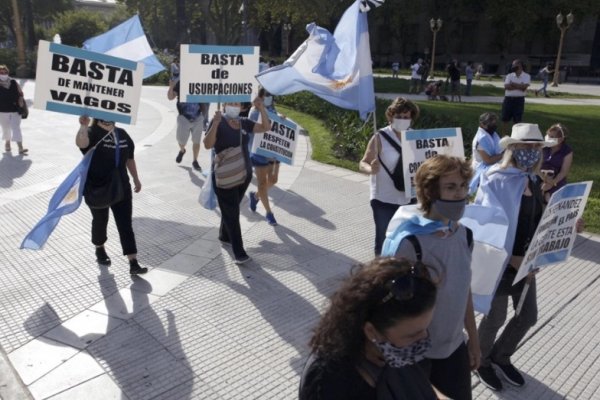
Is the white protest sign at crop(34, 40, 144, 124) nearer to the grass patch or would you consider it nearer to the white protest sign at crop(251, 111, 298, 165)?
the white protest sign at crop(251, 111, 298, 165)

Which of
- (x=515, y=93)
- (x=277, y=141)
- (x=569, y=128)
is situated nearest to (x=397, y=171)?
(x=277, y=141)

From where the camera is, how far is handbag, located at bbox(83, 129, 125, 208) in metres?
5.29

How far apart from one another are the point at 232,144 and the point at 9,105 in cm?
748

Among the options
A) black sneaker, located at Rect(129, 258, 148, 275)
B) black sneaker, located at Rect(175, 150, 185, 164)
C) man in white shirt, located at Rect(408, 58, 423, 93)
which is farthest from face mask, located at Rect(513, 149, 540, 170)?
man in white shirt, located at Rect(408, 58, 423, 93)

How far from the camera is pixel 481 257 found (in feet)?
10.9

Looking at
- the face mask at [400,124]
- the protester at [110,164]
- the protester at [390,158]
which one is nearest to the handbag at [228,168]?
the protester at [110,164]

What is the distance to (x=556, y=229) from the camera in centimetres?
363

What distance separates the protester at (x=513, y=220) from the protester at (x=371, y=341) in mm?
1938

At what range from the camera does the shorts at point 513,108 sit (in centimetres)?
1250

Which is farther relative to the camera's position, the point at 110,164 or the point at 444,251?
the point at 110,164

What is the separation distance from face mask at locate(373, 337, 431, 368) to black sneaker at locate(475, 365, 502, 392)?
236cm

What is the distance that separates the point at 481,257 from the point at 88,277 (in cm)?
408

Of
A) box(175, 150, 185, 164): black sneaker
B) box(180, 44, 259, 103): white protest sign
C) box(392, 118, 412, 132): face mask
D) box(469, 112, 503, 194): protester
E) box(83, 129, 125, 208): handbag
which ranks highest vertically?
box(180, 44, 259, 103): white protest sign

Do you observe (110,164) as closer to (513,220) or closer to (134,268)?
(134,268)
